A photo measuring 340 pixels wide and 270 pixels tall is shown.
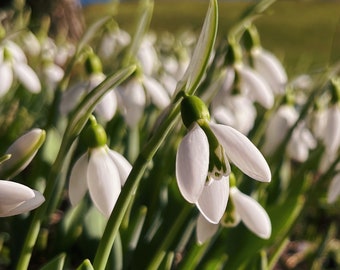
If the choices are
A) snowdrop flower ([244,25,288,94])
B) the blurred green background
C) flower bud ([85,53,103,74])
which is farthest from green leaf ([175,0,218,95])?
the blurred green background

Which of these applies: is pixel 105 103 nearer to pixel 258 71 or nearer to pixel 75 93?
pixel 75 93

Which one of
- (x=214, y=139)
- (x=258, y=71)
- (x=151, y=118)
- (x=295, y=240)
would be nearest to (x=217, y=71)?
(x=258, y=71)

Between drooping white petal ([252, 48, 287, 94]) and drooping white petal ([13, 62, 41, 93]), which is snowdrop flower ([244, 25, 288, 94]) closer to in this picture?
drooping white petal ([252, 48, 287, 94])

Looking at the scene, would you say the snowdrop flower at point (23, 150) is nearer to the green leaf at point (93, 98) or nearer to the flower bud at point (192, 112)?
the green leaf at point (93, 98)

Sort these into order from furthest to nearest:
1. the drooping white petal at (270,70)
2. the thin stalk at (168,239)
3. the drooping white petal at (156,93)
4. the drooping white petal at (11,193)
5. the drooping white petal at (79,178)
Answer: the drooping white petal at (270,70)
the drooping white petal at (156,93)
the thin stalk at (168,239)
the drooping white petal at (79,178)
the drooping white petal at (11,193)

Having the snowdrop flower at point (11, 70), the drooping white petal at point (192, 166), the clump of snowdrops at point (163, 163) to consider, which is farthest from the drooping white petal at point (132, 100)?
the drooping white petal at point (192, 166)

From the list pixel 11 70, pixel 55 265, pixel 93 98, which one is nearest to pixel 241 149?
pixel 93 98

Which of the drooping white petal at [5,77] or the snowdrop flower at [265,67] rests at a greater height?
the snowdrop flower at [265,67]
